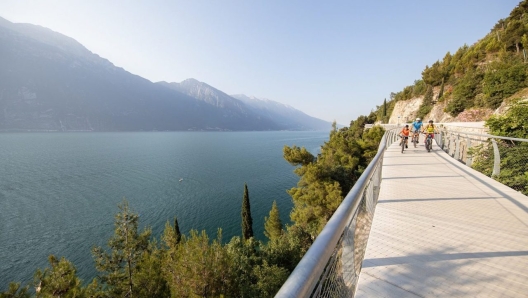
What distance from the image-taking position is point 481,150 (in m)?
8.77

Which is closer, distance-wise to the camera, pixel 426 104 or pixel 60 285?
pixel 60 285

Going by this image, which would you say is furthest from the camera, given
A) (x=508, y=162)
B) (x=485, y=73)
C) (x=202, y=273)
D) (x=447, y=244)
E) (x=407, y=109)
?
(x=407, y=109)

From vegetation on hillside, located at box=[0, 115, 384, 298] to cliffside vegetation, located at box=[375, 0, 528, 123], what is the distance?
11579 mm

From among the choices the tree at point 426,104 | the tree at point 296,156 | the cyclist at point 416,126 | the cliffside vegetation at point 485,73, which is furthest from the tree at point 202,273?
the tree at point 426,104

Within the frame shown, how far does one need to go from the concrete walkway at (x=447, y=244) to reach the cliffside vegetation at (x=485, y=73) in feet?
76.6

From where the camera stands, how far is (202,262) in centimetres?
1608

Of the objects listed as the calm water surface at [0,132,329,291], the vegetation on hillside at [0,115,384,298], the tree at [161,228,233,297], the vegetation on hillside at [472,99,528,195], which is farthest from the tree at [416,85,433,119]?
the tree at [161,228,233,297]

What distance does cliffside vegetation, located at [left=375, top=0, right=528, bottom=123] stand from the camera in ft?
68.3

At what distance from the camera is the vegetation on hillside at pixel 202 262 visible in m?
15.7

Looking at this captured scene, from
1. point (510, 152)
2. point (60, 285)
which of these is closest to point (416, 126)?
point (510, 152)

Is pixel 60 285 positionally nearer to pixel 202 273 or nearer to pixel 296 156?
pixel 202 273

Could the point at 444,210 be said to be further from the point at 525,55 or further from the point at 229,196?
the point at 229,196

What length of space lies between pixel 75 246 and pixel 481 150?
38695mm

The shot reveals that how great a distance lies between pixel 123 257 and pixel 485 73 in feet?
140
